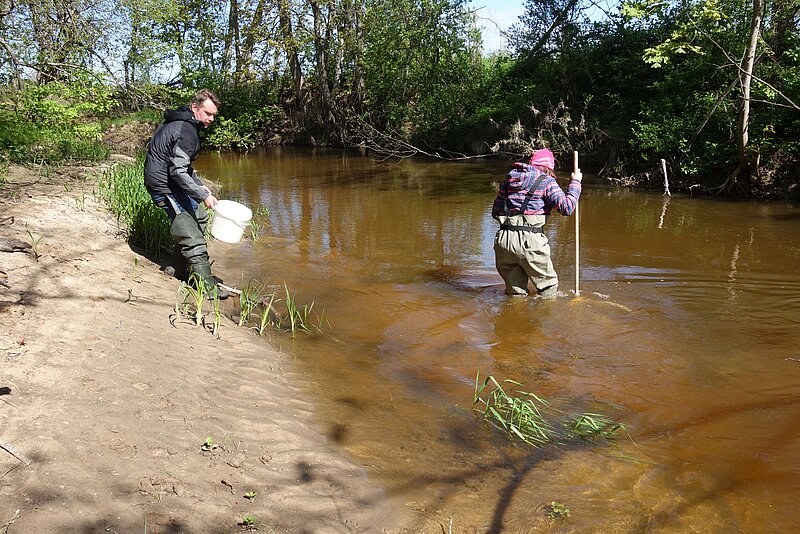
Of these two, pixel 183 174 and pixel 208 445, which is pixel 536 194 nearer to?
pixel 183 174

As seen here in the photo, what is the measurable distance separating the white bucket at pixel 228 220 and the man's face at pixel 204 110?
81 cm

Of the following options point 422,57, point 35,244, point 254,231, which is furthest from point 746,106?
point 422,57

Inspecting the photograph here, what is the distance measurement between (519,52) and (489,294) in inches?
673

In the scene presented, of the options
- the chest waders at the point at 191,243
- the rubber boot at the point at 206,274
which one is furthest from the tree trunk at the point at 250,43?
the rubber boot at the point at 206,274

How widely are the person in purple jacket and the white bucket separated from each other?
2.52m

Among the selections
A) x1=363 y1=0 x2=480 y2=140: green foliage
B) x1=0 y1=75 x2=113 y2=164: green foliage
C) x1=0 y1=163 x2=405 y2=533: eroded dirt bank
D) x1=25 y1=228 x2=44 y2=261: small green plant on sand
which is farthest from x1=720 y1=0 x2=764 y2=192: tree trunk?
x1=363 y1=0 x2=480 y2=140: green foliage

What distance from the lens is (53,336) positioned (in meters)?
4.12

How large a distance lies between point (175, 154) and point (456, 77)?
19274mm

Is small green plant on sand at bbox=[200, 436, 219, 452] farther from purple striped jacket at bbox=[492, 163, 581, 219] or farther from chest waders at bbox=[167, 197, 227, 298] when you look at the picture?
purple striped jacket at bbox=[492, 163, 581, 219]

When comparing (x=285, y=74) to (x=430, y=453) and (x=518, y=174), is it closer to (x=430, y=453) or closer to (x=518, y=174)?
(x=518, y=174)

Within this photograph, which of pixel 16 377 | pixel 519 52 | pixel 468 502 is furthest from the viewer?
pixel 519 52

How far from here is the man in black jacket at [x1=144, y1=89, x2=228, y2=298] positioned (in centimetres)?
594

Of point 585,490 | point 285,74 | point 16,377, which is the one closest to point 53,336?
point 16,377

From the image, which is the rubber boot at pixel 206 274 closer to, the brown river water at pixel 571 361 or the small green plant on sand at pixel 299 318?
the small green plant on sand at pixel 299 318
